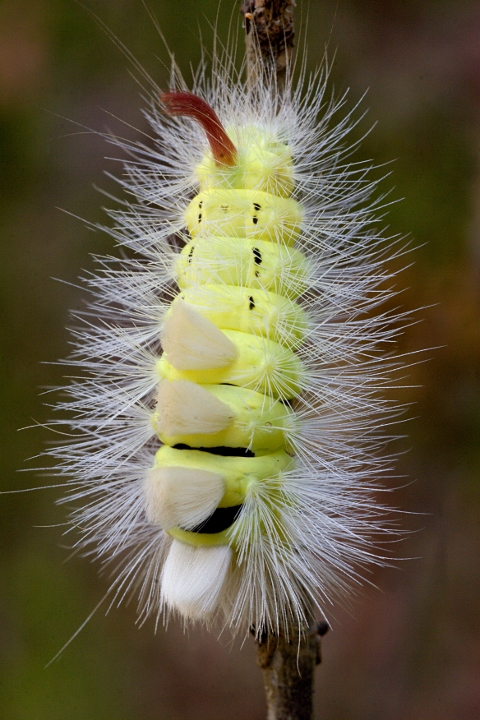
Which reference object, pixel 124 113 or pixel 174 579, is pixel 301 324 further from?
pixel 124 113

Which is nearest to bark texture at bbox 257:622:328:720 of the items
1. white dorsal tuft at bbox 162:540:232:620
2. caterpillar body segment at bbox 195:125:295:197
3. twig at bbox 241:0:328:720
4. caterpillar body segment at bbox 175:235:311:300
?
twig at bbox 241:0:328:720

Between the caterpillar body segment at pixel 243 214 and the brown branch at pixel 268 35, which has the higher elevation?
the brown branch at pixel 268 35

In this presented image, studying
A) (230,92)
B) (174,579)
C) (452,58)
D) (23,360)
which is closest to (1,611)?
(23,360)

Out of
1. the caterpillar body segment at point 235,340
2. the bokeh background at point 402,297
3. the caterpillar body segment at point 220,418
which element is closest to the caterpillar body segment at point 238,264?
the caterpillar body segment at point 235,340

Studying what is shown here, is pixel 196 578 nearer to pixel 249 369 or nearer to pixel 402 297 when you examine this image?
pixel 249 369

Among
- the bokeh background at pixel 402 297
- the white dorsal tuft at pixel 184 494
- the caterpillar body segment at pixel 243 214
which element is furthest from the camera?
the bokeh background at pixel 402 297

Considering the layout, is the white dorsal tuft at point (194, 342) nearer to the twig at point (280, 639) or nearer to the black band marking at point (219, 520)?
the black band marking at point (219, 520)

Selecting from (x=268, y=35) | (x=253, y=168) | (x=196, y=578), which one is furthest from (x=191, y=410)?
(x=268, y=35)
